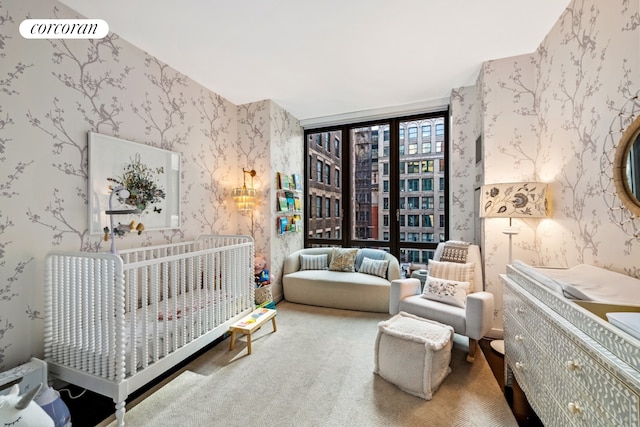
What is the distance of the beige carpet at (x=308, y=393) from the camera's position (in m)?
1.48

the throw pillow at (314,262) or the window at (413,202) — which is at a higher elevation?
the window at (413,202)

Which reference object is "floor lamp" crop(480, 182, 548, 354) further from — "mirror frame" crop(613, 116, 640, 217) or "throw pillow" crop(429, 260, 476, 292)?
"mirror frame" crop(613, 116, 640, 217)

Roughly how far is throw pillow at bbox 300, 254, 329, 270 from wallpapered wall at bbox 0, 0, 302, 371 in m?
1.58

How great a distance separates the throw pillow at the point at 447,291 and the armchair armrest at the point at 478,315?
Result: 8.3 inches

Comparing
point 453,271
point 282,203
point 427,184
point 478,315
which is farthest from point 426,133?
point 478,315

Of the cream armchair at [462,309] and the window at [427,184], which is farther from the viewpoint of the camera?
the window at [427,184]

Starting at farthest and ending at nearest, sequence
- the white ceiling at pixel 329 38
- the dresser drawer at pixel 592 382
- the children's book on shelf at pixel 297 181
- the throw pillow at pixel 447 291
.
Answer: the children's book on shelf at pixel 297 181 → the throw pillow at pixel 447 291 → the white ceiling at pixel 329 38 → the dresser drawer at pixel 592 382

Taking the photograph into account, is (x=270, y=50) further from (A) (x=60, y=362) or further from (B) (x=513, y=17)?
(A) (x=60, y=362)

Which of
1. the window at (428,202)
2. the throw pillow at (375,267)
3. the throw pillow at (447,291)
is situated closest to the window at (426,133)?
the window at (428,202)

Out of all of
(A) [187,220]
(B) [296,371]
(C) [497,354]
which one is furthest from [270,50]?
(C) [497,354]

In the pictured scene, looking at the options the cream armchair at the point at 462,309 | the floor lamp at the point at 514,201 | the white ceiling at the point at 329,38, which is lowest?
the cream armchair at the point at 462,309

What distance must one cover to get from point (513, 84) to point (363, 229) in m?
2.36

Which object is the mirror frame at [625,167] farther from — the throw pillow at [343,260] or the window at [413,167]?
the throw pillow at [343,260]

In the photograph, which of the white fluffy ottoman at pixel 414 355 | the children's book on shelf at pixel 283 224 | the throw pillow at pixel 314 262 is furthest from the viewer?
the throw pillow at pixel 314 262
